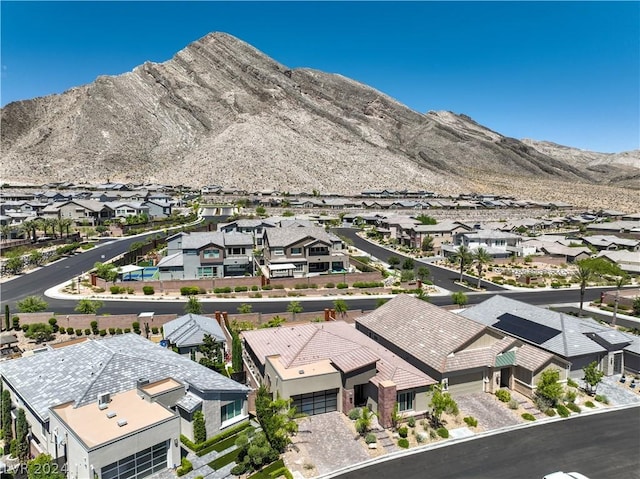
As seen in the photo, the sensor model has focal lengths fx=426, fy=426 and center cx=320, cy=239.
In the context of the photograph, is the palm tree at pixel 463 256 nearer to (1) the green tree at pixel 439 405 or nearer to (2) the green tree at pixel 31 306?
(1) the green tree at pixel 439 405

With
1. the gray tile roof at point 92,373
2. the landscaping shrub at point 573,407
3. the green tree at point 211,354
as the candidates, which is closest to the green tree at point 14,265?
the gray tile roof at point 92,373

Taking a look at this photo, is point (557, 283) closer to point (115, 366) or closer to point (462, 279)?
point (462, 279)

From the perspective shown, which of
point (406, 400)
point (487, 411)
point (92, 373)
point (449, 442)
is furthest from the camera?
point (487, 411)

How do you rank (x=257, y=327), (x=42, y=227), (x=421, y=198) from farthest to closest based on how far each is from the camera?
1. (x=421, y=198)
2. (x=42, y=227)
3. (x=257, y=327)

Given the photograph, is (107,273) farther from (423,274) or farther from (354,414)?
(423,274)

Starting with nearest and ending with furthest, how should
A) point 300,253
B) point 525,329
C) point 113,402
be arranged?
point 113,402, point 525,329, point 300,253

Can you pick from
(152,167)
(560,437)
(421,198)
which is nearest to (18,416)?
(560,437)

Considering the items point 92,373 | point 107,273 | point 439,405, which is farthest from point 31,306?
point 439,405
